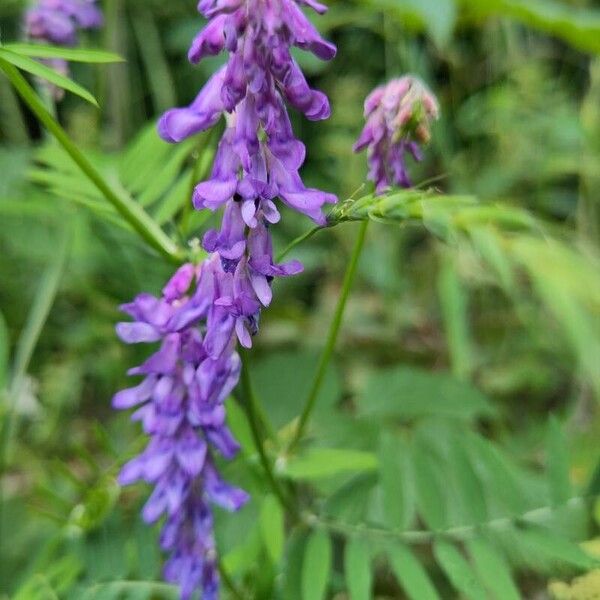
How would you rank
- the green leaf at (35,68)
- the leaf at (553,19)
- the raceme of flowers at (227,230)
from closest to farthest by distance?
1. the raceme of flowers at (227,230)
2. the green leaf at (35,68)
3. the leaf at (553,19)

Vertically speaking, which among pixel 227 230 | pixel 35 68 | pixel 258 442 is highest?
pixel 35 68

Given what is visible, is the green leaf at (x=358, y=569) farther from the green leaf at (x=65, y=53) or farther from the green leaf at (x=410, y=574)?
the green leaf at (x=65, y=53)

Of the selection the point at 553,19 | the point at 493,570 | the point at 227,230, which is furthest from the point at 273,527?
the point at 553,19

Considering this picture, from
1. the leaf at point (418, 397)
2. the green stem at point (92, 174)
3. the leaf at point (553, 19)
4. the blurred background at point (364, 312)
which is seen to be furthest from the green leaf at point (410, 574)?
the leaf at point (553, 19)

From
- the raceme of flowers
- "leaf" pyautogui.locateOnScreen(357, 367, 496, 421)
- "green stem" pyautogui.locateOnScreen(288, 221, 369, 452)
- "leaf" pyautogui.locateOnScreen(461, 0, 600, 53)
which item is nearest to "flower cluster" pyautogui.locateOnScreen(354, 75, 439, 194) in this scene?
"green stem" pyautogui.locateOnScreen(288, 221, 369, 452)

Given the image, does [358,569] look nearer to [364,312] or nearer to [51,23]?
[51,23]

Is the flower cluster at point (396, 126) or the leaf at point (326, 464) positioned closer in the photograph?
the flower cluster at point (396, 126)
